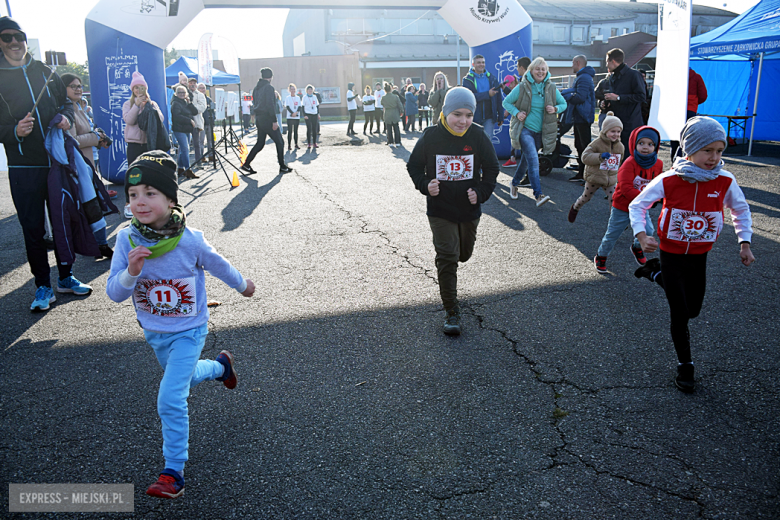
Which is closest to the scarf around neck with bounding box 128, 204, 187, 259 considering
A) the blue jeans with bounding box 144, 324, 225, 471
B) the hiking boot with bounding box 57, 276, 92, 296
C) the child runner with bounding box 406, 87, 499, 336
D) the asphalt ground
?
the blue jeans with bounding box 144, 324, 225, 471

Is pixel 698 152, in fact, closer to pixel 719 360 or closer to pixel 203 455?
pixel 719 360

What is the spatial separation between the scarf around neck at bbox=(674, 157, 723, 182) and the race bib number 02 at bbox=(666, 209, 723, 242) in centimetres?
20

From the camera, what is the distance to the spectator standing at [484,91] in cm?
1009

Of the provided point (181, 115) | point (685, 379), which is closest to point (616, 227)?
point (685, 379)

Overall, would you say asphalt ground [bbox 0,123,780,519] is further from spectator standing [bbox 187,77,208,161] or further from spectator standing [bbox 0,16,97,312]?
spectator standing [bbox 187,77,208,161]

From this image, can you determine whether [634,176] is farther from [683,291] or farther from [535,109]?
[535,109]

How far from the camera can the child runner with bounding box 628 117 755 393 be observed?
325 cm

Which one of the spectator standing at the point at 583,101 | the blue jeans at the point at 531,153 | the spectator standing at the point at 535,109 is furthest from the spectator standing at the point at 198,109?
the spectator standing at the point at 583,101

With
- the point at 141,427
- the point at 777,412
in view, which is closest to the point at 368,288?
the point at 141,427

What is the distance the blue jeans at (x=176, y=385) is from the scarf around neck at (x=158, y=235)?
43cm

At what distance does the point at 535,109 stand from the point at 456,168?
4.67 metres

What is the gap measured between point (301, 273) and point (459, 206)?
2.20 metres

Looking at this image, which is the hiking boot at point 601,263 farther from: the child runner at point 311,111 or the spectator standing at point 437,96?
the child runner at point 311,111

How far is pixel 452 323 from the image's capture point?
4.21 metres
